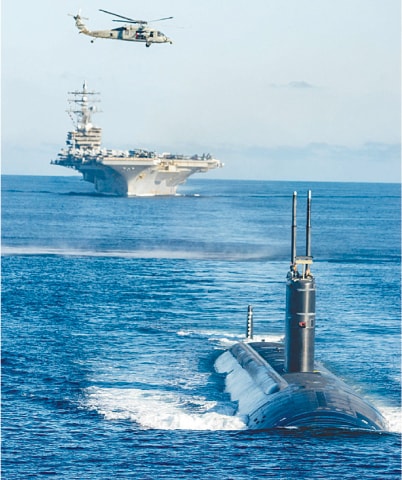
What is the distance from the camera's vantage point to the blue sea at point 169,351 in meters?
27.5

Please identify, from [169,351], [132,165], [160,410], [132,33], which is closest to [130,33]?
[132,33]

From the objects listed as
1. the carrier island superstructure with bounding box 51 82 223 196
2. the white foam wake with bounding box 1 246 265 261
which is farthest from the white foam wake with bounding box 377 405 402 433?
the carrier island superstructure with bounding box 51 82 223 196

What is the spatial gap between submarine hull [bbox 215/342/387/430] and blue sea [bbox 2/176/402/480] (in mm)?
377

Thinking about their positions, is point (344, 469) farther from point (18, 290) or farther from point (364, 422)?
point (18, 290)

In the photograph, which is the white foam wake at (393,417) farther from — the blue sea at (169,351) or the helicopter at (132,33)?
the helicopter at (132,33)

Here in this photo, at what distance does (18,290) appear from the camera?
211 feet

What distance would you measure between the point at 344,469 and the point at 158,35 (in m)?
37.6

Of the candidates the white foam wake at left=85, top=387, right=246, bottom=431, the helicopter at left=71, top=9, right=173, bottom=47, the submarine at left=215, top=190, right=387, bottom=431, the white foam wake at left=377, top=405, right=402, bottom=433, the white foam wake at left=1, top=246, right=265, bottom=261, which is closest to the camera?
the submarine at left=215, top=190, right=387, bottom=431

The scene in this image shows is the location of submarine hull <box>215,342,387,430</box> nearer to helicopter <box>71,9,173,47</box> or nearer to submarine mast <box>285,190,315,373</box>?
submarine mast <box>285,190,315,373</box>

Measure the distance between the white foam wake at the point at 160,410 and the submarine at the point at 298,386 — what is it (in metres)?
0.75

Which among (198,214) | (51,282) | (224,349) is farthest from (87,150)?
(224,349)

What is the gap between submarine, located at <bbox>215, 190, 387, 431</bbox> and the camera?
28.4 metres

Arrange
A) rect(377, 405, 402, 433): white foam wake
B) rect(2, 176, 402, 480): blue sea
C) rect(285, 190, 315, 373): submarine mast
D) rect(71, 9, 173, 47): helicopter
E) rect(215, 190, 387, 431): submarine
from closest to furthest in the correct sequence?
1. rect(2, 176, 402, 480): blue sea
2. rect(215, 190, 387, 431): submarine
3. rect(377, 405, 402, 433): white foam wake
4. rect(285, 190, 315, 373): submarine mast
5. rect(71, 9, 173, 47): helicopter

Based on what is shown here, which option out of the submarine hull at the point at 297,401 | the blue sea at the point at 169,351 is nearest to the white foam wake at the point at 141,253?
the blue sea at the point at 169,351
